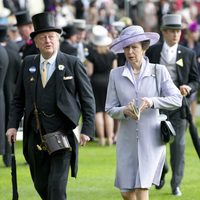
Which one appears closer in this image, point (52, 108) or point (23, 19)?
point (52, 108)

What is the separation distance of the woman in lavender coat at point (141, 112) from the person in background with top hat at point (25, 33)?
6.40m

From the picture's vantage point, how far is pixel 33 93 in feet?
31.8

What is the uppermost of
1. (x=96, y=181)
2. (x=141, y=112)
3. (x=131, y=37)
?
(x=131, y=37)

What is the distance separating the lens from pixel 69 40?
18.6m

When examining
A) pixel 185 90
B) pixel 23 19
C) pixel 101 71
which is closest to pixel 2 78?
pixel 23 19

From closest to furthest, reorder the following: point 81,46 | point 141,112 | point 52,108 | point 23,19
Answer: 1. point 141,112
2. point 52,108
3. point 23,19
4. point 81,46

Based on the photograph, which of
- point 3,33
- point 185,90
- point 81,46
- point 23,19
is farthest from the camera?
point 81,46

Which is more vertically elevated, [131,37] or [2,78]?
[131,37]

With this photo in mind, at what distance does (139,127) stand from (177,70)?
2.93 meters

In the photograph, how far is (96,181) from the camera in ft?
46.1

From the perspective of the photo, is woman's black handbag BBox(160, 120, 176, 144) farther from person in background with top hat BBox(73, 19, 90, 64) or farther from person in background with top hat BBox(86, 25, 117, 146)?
person in background with top hat BBox(73, 19, 90, 64)

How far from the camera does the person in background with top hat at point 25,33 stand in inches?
632

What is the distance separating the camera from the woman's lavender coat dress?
31.5 ft

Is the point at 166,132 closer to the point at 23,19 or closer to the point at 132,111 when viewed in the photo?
the point at 132,111
